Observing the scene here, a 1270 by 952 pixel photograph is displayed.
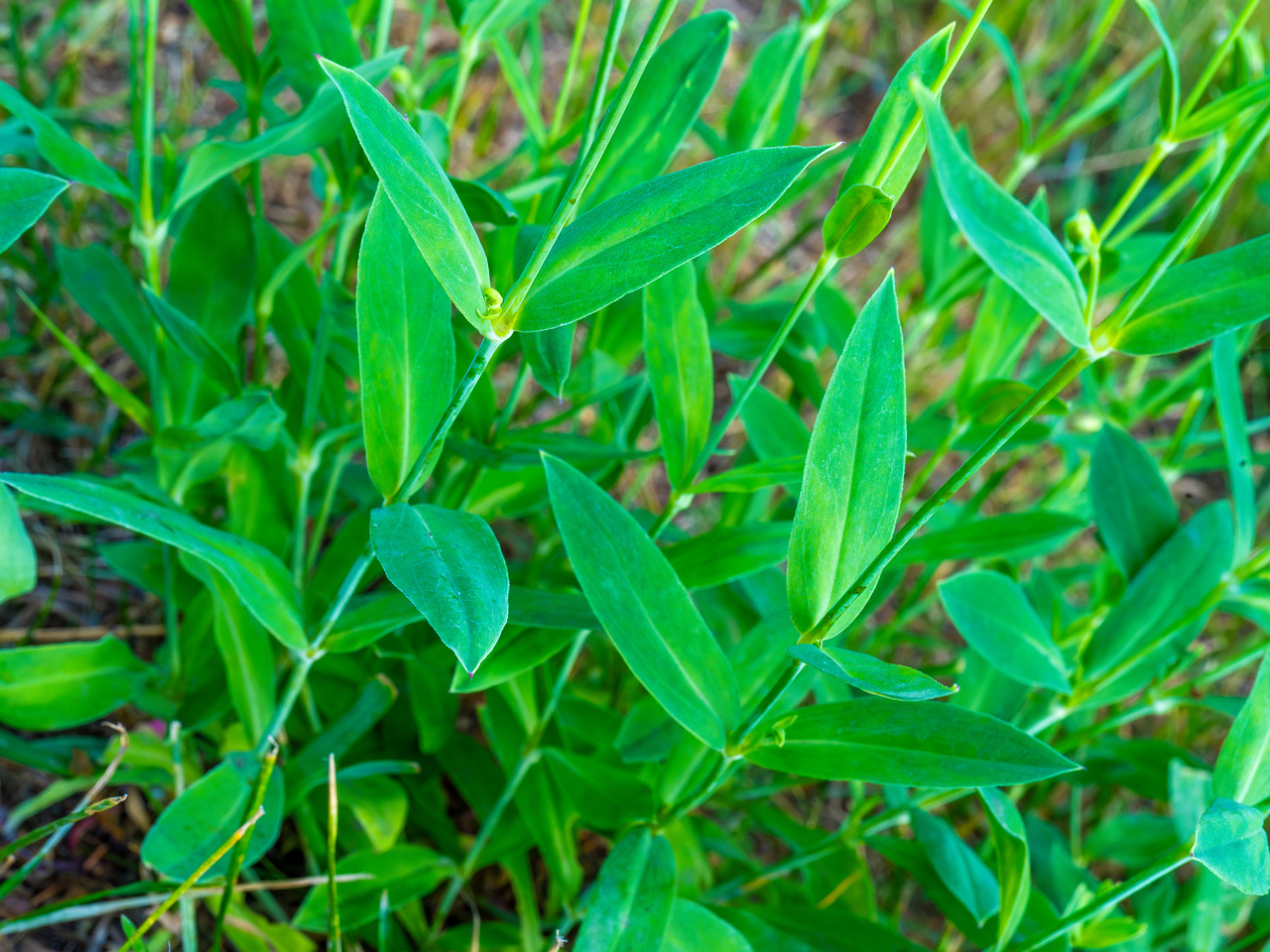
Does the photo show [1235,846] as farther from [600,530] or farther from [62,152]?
[62,152]

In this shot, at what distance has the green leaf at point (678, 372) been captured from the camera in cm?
79

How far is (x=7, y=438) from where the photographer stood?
1.26 metres

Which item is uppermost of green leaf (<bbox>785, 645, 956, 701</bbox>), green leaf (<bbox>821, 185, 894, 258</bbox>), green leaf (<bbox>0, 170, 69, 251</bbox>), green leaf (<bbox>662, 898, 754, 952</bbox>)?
green leaf (<bbox>821, 185, 894, 258</bbox>)

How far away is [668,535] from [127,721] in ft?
2.04

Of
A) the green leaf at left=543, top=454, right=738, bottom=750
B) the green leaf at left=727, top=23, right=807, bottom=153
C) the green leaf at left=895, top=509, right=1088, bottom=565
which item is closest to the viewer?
the green leaf at left=543, top=454, right=738, bottom=750

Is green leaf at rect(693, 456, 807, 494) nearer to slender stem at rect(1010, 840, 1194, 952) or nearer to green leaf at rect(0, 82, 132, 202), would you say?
slender stem at rect(1010, 840, 1194, 952)

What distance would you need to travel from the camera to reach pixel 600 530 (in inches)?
27.9

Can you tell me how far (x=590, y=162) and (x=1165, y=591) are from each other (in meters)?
0.69

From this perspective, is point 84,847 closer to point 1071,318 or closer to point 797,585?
point 797,585

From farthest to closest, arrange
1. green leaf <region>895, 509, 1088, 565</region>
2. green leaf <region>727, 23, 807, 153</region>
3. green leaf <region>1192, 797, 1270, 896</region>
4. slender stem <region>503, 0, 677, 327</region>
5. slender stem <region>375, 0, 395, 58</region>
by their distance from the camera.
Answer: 1. green leaf <region>727, 23, 807, 153</region>
2. green leaf <region>895, 509, 1088, 565</region>
3. slender stem <region>375, 0, 395, 58</region>
4. green leaf <region>1192, 797, 1270, 896</region>
5. slender stem <region>503, 0, 677, 327</region>

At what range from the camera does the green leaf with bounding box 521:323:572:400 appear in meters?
0.68

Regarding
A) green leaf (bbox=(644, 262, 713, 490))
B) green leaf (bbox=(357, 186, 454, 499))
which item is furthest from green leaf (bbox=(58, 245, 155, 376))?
green leaf (bbox=(644, 262, 713, 490))

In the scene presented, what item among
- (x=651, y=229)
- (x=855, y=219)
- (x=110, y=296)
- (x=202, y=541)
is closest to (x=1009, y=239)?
(x=855, y=219)

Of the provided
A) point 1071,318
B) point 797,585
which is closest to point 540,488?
point 797,585
